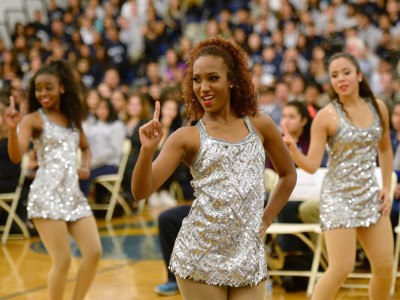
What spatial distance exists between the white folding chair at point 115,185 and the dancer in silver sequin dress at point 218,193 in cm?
695

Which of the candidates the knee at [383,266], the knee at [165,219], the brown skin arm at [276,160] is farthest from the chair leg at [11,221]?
the brown skin arm at [276,160]

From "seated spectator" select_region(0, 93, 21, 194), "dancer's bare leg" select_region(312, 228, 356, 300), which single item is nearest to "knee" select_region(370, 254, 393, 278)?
"dancer's bare leg" select_region(312, 228, 356, 300)

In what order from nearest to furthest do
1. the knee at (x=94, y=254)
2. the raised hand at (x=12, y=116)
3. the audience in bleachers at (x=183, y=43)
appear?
the raised hand at (x=12, y=116)
the knee at (x=94, y=254)
the audience in bleachers at (x=183, y=43)

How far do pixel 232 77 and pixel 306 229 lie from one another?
3.19m

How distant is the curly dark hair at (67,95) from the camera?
5.06m

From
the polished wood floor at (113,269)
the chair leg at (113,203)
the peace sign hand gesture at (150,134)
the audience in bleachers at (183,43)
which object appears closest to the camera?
the peace sign hand gesture at (150,134)

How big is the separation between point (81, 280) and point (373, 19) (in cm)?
949

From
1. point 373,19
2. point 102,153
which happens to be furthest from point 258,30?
point 102,153

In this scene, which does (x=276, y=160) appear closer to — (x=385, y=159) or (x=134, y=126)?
(x=385, y=159)

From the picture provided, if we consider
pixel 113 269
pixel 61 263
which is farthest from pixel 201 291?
pixel 113 269

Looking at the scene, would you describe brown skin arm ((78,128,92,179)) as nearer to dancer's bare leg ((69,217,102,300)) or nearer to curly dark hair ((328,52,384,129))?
dancer's bare leg ((69,217,102,300))

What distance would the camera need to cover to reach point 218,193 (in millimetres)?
3082

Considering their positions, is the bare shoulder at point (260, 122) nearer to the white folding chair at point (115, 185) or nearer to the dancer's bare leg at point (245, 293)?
the dancer's bare leg at point (245, 293)

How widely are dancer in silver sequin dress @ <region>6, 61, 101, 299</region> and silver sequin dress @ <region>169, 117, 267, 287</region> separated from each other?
1809 mm
